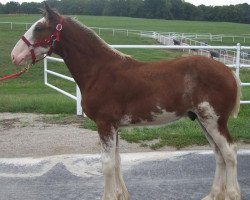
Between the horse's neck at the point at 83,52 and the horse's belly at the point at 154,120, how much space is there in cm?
58

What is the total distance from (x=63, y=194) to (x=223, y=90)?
2136 millimetres

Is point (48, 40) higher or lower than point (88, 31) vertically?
lower

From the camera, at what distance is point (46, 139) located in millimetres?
7332

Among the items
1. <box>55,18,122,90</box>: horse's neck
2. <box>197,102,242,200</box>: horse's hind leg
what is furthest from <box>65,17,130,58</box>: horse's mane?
<box>197,102,242,200</box>: horse's hind leg

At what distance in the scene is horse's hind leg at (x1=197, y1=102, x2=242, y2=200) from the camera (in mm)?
4469

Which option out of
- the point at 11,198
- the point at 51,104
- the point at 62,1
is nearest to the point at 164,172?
the point at 11,198

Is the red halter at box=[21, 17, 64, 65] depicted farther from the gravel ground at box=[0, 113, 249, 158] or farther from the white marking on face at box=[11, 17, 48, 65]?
the gravel ground at box=[0, 113, 249, 158]

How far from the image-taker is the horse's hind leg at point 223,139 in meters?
4.47

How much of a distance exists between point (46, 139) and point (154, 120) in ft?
10.6

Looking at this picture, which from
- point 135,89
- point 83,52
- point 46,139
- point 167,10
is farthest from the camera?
point 167,10

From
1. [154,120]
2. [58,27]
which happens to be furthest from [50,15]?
[154,120]

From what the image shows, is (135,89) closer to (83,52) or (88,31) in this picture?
(83,52)

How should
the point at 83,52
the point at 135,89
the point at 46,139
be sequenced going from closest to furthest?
the point at 135,89 → the point at 83,52 → the point at 46,139

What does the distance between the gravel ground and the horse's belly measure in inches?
86.9
